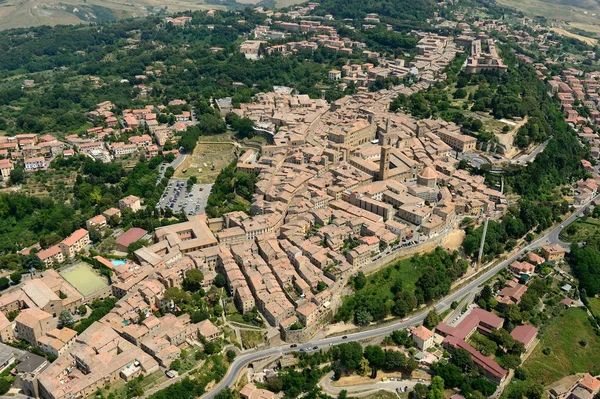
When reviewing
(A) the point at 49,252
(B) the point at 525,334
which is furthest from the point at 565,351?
(A) the point at 49,252

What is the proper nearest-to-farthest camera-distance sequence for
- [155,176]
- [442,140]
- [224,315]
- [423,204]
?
1. [224,315]
2. [423,204]
3. [155,176]
4. [442,140]

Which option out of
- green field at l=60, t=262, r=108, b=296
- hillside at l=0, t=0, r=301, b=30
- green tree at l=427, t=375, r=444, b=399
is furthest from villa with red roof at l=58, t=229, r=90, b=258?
hillside at l=0, t=0, r=301, b=30

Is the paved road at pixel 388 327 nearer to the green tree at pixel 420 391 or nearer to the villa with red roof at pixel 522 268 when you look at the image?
the villa with red roof at pixel 522 268

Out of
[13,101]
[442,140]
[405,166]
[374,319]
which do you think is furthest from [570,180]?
[13,101]

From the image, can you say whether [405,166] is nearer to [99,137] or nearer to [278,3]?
[99,137]

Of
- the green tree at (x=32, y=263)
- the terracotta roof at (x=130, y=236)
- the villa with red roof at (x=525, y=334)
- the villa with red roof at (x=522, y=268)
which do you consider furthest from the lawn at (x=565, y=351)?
the green tree at (x=32, y=263)
